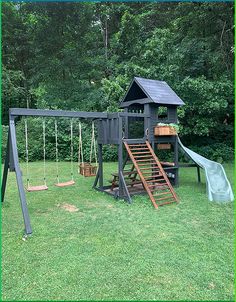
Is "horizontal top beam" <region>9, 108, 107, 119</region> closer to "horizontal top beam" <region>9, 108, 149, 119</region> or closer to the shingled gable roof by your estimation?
"horizontal top beam" <region>9, 108, 149, 119</region>

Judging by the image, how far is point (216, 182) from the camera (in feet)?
22.6

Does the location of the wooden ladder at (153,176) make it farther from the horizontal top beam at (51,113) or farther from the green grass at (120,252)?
the horizontal top beam at (51,113)

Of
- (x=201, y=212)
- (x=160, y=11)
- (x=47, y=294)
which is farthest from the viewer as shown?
(x=160, y=11)

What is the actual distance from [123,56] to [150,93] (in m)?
9.18

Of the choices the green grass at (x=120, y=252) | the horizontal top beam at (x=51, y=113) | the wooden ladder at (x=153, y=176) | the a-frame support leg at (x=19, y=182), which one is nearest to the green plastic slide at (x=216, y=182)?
the green grass at (x=120, y=252)

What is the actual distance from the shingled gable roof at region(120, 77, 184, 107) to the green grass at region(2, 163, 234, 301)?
2.93 metres

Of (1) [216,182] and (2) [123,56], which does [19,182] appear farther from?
A: (2) [123,56]

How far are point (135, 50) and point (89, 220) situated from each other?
11.6 m

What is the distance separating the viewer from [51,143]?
1450 centimetres

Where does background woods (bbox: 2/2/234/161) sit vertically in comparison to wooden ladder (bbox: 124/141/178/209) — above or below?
above

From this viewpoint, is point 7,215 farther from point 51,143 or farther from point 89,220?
point 51,143

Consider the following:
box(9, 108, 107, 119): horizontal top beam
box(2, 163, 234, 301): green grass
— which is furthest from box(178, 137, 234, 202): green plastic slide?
box(9, 108, 107, 119): horizontal top beam

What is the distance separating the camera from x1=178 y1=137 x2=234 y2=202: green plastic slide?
20.9ft

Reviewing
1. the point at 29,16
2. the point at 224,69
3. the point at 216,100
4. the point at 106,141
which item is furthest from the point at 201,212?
the point at 29,16
